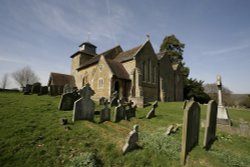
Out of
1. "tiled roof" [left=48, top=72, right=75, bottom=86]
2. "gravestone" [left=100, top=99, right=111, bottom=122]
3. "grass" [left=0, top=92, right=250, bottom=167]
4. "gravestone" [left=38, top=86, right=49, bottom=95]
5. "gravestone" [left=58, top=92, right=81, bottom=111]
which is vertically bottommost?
"grass" [left=0, top=92, right=250, bottom=167]

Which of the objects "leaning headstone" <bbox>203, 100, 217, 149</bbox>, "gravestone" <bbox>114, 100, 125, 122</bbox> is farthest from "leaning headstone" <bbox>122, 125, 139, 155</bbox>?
"gravestone" <bbox>114, 100, 125, 122</bbox>

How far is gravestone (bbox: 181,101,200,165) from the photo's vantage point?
5355 mm

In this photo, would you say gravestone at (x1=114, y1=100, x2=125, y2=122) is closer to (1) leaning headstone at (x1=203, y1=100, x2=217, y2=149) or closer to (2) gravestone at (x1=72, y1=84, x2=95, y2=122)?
(2) gravestone at (x1=72, y1=84, x2=95, y2=122)

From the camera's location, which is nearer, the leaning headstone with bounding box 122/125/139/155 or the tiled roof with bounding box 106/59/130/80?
the leaning headstone with bounding box 122/125/139/155

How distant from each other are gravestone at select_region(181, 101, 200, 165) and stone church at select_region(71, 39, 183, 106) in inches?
428

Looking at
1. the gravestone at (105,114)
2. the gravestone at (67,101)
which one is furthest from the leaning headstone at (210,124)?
the gravestone at (67,101)

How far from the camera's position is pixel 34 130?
6.53m

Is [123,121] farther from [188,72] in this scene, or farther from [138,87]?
[188,72]

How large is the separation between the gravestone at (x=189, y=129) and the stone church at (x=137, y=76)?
10875 mm

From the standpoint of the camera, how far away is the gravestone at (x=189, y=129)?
5.36 metres

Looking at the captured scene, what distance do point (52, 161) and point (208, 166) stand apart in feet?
15.4

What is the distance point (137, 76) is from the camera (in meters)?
25.5

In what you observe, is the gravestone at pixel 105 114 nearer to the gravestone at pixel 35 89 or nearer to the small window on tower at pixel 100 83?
the small window on tower at pixel 100 83

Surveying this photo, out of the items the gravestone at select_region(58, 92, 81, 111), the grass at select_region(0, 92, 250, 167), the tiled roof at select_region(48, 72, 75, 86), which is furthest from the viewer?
the tiled roof at select_region(48, 72, 75, 86)
